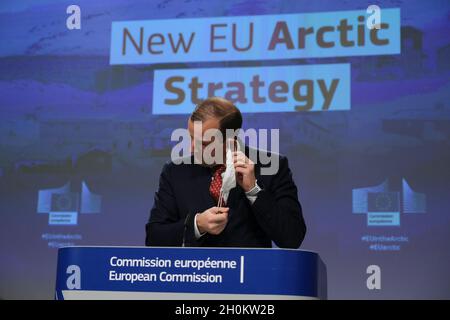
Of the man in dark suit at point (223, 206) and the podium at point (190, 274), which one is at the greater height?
the man in dark suit at point (223, 206)

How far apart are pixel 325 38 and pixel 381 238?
1.55m

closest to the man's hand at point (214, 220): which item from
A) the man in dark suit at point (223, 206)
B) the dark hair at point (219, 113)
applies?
the man in dark suit at point (223, 206)

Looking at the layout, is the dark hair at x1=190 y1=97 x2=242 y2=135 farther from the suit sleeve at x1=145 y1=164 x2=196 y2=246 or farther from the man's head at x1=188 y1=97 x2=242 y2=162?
the suit sleeve at x1=145 y1=164 x2=196 y2=246

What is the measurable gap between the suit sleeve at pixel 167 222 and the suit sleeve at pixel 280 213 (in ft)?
0.87

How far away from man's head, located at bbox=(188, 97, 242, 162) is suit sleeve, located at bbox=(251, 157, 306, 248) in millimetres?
279

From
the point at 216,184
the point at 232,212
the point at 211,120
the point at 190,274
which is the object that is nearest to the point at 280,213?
the point at 232,212

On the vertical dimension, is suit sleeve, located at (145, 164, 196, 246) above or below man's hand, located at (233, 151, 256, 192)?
below

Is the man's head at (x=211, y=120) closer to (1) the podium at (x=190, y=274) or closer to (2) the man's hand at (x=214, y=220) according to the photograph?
(2) the man's hand at (x=214, y=220)

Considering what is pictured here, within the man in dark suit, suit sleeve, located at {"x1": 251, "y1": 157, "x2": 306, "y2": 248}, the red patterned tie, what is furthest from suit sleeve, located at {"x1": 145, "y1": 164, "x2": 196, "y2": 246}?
suit sleeve, located at {"x1": 251, "y1": 157, "x2": 306, "y2": 248}

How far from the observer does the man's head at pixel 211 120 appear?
104 inches

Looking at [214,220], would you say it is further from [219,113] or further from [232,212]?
[219,113]

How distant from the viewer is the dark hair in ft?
8.72
